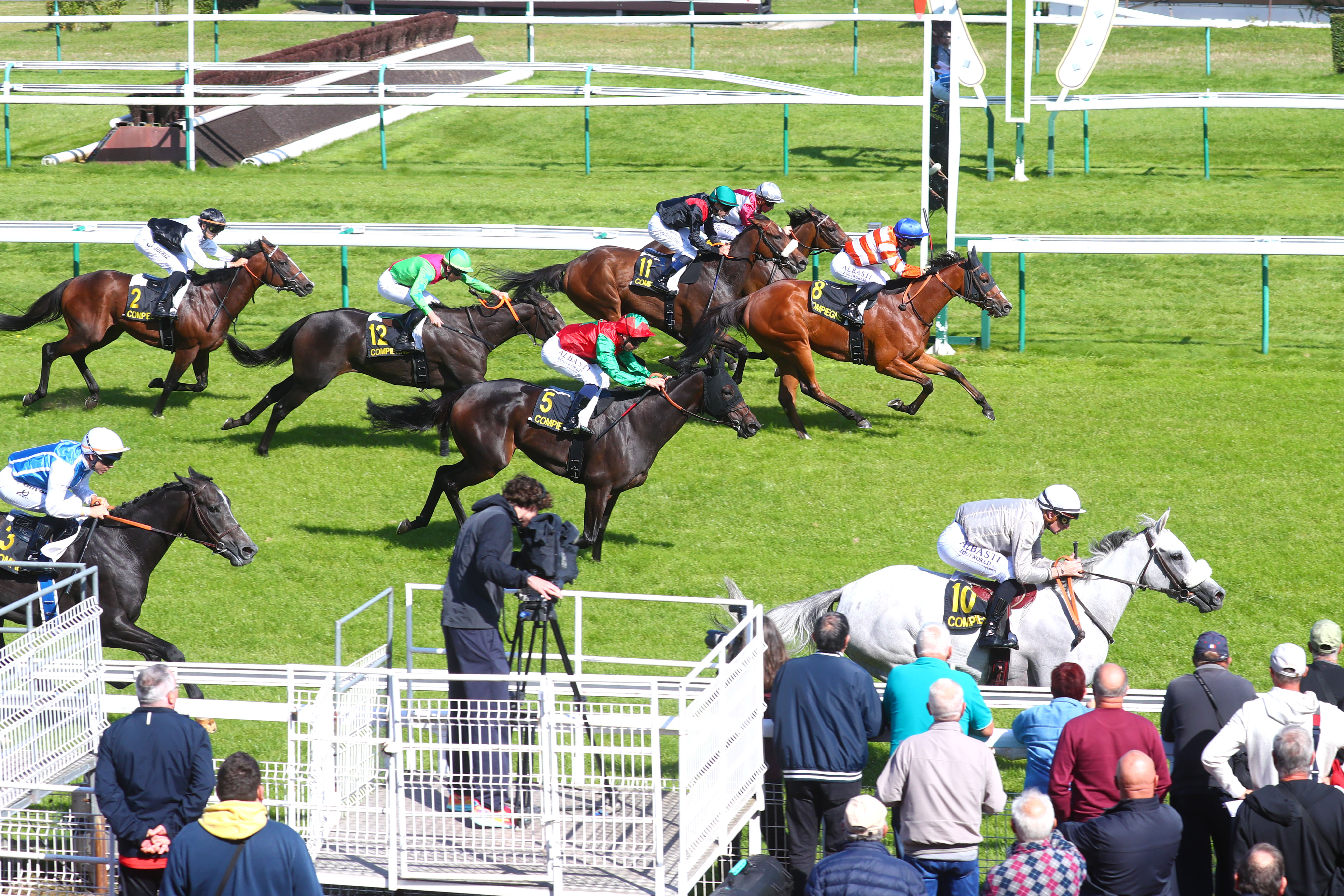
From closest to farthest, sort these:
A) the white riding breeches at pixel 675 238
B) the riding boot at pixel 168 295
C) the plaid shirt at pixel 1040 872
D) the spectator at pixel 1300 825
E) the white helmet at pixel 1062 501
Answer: the plaid shirt at pixel 1040 872
the spectator at pixel 1300 825
the white helmet at pixel 1062 501
the riding boot at pixel 168 295
the white riding breeches at pixel 675 238

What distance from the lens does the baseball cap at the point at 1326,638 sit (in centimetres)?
579

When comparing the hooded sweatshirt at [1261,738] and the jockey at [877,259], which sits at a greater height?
the jockey at [877,259]

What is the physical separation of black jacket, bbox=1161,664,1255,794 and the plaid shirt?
1.07m

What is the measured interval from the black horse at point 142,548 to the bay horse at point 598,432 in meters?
2.05

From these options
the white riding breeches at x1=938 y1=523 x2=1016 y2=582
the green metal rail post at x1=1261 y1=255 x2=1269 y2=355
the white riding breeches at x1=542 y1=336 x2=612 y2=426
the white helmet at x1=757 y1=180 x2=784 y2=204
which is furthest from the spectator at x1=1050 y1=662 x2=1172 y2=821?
the green metal rail post at x1=1261 y1=255 x2=1269 y2=355

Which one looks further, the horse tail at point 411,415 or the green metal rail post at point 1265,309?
the green metal rail post at point 1265,309

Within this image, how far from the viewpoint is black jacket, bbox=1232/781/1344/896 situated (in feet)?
15.2

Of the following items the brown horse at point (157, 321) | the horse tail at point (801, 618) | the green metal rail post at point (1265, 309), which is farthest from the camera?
the green metal rail post at point (1265, 309)

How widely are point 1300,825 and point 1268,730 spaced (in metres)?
0.60

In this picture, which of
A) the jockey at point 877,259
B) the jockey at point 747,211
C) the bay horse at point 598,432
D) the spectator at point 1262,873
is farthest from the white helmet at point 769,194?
the spectator at point 1262,873

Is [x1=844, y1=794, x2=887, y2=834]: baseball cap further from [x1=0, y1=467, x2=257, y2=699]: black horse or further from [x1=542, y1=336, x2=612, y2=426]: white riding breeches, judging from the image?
[x1=542, y1=336, x2=612, y2=426]: white riding breeches

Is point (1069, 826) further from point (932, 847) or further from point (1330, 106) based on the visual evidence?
point (1330, 106)

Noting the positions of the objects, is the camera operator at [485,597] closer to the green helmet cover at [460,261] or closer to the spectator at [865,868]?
the spectator at [865,868]

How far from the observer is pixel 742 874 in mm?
5285
